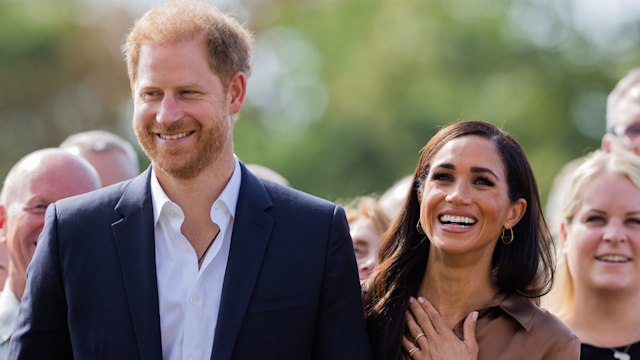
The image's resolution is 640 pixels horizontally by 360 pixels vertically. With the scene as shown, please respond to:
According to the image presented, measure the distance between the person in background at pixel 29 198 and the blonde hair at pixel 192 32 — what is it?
1.30m

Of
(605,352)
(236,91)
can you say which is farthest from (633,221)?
(236,91)

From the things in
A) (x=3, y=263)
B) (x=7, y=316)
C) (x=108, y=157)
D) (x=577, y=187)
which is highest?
(x=577, y=187)

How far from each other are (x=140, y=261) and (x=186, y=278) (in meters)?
0.18

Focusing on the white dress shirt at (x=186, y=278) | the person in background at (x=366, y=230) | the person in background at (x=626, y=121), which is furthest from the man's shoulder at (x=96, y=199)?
the person in background at (x=626, y=121)

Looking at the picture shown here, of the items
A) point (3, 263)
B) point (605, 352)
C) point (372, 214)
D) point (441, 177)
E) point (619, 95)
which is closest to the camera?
point (441, 177)

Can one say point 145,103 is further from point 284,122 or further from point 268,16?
point 268,16

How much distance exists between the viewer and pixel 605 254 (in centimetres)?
610

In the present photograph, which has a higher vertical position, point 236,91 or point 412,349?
point 236,91

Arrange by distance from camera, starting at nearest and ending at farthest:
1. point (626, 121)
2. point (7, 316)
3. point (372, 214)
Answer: point (7, 316) → point (372, 214) → point (626, 121)

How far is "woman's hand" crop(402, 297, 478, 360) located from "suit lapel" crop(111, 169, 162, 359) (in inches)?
42.6

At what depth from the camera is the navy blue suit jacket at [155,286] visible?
15.2 feet

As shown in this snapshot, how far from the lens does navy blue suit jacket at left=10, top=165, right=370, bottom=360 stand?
463 cm

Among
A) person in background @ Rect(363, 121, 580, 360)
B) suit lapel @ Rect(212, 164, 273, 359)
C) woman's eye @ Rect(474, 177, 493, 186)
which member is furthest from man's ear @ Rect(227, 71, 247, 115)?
woman's eye @ Rect(474, 177, 493, 186)

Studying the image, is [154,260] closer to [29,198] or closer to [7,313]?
[7,313]
